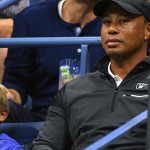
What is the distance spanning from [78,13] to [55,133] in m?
1.22

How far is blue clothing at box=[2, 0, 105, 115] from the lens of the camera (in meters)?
3.31

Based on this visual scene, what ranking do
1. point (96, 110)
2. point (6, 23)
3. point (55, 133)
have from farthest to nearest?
1. point (6, 23)
2. point (55, 133)
3. point (96, 110)

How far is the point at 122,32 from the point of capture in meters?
2.41

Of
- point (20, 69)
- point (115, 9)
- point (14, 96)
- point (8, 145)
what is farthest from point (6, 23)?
point (115, 9)

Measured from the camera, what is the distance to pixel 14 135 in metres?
3.06

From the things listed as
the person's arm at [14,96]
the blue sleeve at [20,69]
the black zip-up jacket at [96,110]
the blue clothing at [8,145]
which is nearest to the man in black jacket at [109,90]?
the black zip-up jacket at [96,110]

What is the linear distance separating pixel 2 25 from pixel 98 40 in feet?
4.21

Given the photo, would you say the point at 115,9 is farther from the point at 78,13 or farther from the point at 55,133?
the point at 78,13

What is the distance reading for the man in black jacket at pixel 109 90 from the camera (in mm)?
2301

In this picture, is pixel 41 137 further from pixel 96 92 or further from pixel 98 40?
pixel 98 40

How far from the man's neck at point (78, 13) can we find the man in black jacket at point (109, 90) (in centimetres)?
93

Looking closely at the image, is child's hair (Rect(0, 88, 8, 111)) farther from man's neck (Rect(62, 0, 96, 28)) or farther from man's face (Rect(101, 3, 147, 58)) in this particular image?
man's neck (Rect(62, 0, 96, 28))

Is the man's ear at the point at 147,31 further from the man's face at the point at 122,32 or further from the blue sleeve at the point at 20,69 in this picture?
the blue sleeve at the point at 20,69

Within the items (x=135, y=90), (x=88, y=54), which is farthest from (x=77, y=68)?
(x=135, y=90)
